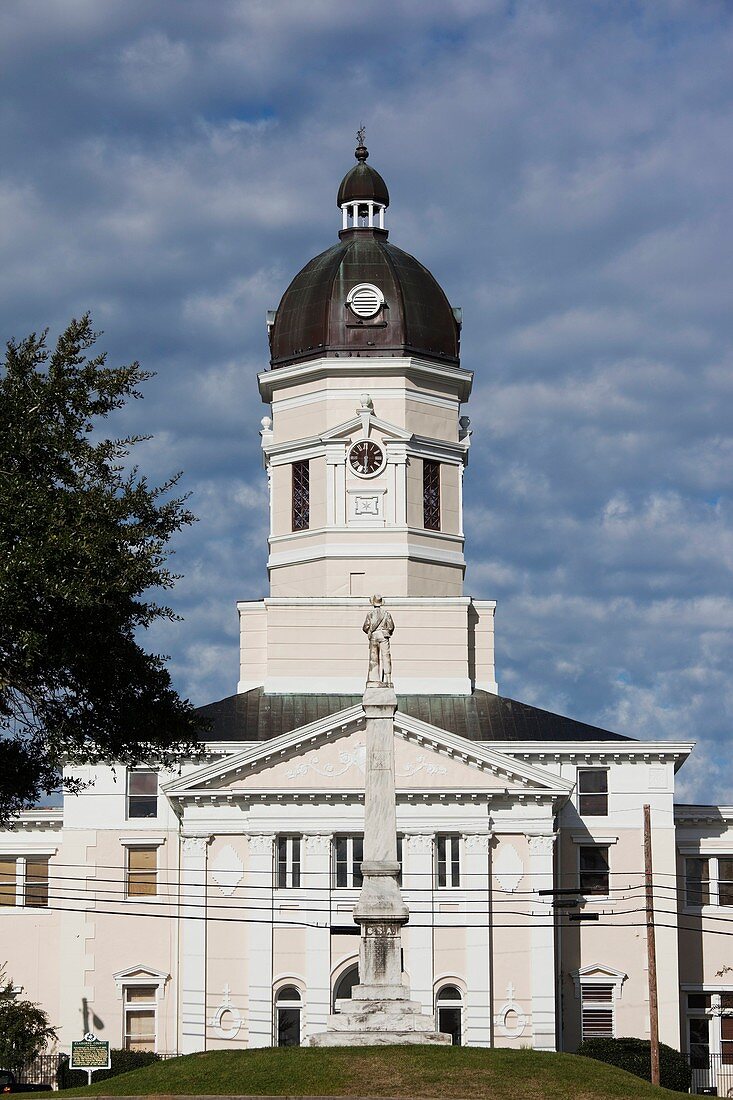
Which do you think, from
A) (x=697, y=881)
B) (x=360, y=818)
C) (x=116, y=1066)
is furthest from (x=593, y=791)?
(x=116, y=1066)

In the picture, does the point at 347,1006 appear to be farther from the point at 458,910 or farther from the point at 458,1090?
the point at 458,910

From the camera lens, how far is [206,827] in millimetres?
59656

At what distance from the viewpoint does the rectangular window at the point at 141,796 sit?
63438 millimetres

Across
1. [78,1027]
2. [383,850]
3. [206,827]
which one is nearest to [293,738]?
[206,827]

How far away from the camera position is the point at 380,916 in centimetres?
3703

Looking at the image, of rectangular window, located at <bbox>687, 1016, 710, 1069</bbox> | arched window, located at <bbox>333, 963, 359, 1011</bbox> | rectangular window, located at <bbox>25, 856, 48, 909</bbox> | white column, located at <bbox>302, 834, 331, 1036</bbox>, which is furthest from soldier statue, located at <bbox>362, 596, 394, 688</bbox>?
rectangular window, located at <bbox>687, 1016, 710, 1069</bbox>

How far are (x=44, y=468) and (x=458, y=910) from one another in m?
31.0

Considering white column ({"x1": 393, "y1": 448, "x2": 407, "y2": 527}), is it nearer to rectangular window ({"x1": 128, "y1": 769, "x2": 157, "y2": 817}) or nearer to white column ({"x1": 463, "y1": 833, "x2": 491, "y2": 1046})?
rectangular window ({"x1": 128, "y1": 769, "x2": 157, "y2": 817})

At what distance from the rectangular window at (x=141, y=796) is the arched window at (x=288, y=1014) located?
8330 mm

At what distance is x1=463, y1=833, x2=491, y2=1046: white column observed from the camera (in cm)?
5744

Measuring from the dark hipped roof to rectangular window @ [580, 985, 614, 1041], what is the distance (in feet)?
27.5

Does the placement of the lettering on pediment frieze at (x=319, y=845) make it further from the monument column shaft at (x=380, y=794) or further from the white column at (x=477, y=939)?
the monument column shaft at (x=380, y=794)

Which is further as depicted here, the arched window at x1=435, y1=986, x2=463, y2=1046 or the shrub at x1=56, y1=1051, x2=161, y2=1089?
the arched window at x1=435, y1=986, x2=463, y2=1046

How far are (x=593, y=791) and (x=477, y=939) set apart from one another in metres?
7.73
